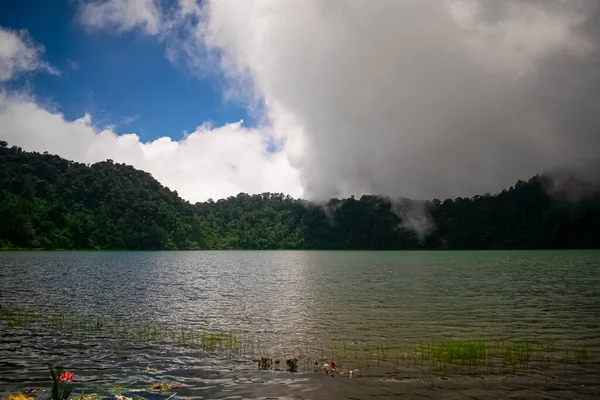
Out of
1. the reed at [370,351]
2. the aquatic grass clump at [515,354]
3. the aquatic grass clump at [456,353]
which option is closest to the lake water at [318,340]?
the reed at [370,351]

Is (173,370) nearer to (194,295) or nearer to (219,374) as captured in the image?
(219,374)

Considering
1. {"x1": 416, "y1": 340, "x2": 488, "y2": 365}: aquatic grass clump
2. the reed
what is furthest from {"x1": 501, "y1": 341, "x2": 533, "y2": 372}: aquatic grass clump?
{"x1": 416, "y1": 340, "x2": 488, "y2": 365}: aquatic grass clump

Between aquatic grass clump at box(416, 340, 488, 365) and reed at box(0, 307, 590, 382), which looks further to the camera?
aquatic grass clump at box(416, 340, 488, 365)

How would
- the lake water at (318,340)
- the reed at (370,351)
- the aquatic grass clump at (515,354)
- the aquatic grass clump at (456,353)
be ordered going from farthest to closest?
1. the aquatic grass clump at (456,353)
2. the aquatic grass clump at (515,354)
3. the reed at (370,351)
4. the lake water at (318,340)

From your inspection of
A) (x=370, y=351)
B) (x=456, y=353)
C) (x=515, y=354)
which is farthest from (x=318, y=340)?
(x=515, y=354)

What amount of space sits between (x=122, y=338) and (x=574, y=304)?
4461 cm

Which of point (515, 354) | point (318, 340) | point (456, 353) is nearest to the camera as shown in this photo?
point (456, 353)

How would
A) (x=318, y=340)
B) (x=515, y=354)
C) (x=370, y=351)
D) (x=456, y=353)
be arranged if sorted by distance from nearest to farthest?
1. (x=456, y=353)
2. (x=515, y=354)
3. (x=370, y=351)
4. (x=318, y=340)

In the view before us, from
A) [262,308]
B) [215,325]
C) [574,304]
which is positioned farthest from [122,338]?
[574,304]

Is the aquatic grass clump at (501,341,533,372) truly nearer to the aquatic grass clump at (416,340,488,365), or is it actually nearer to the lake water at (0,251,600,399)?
the lake water at (0,251,600,399)

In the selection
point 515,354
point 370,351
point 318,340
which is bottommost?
point 318,340

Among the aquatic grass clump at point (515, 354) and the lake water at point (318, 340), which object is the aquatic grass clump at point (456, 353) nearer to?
the lake water at point (318, 340)

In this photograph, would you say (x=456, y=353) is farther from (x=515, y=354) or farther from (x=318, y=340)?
(x=318, y=340)

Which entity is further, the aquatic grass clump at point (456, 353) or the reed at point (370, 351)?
the aquatic grass clump at point (456, 353)
